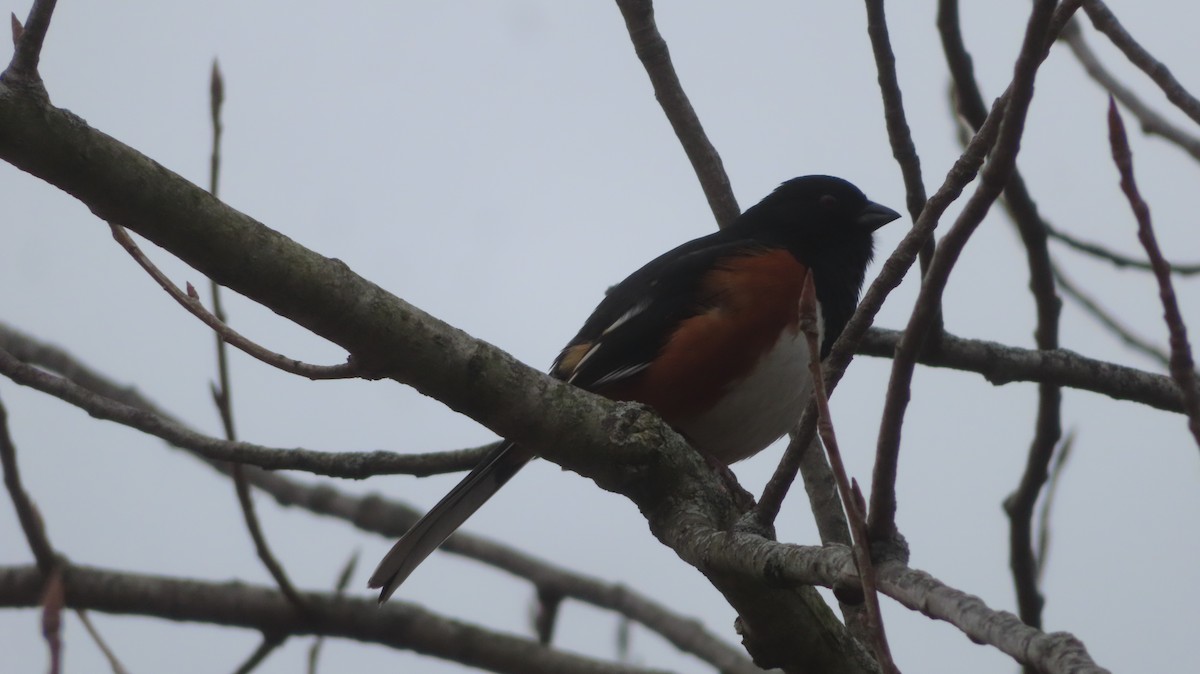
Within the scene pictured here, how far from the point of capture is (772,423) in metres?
4.18

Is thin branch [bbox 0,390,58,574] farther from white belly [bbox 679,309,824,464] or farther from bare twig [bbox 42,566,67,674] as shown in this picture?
white belly [bbox 679,309,824,464]

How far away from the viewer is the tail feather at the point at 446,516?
11.9 ft

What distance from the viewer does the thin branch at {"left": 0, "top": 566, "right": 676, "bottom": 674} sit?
13.0 feet

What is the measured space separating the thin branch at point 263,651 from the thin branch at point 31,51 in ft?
7.16

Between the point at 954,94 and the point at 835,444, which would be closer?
the point at 835,444

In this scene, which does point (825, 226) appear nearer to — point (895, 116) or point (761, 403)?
point (761, 403)

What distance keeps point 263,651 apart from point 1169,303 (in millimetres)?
3092

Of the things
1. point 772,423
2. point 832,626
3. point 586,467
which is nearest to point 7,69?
point 586,467

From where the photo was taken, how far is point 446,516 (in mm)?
3779

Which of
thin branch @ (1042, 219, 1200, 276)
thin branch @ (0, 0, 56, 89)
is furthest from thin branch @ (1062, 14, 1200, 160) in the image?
thin branch @ (0, 0, 56, 89)

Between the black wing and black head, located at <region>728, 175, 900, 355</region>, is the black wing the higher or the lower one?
the lower one

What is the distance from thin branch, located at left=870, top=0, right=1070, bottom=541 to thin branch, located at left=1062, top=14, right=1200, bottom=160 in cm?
224

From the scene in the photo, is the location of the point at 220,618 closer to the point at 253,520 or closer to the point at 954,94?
the point at 253,520

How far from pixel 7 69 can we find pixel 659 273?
9.08 ft
